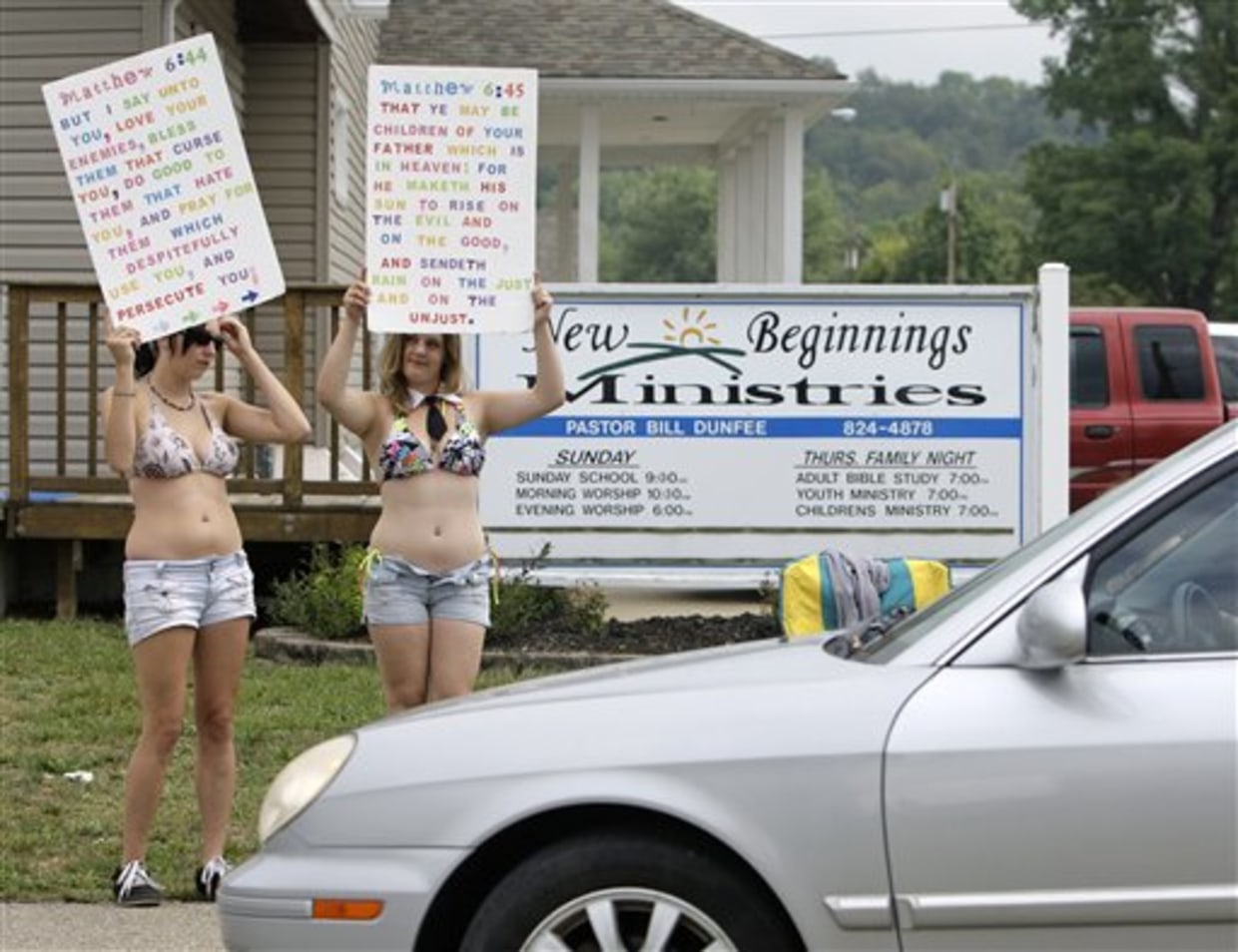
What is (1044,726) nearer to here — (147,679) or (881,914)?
(881,914)

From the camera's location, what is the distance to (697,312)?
11.1 m

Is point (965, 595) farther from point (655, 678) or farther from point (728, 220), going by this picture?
point (728, 220)

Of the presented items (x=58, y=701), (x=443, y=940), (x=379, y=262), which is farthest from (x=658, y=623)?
(x=443, y=940)

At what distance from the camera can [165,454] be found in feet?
20.8

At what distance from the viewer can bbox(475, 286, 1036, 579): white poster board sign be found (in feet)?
36.2

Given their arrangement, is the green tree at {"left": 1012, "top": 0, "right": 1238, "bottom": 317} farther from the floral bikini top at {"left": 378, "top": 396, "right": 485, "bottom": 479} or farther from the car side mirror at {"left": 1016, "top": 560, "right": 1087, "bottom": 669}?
the car side mirror at {"left": 1016, "top": 560, "right": 1087, "bottom": 669}

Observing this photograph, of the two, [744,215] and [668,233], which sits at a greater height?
[668,233]

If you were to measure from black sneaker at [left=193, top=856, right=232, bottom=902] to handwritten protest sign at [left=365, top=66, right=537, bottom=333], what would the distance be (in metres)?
1.68

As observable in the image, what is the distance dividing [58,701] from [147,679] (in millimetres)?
3038

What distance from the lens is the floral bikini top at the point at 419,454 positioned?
636 cm

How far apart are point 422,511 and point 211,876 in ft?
4.31

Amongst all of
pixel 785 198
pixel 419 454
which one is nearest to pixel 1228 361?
pixel 785 198

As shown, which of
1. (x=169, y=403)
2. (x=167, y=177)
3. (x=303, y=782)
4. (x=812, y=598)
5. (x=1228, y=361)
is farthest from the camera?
(x=1228, y=361)

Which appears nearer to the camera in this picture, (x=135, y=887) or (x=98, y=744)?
(x=135, y=887)
